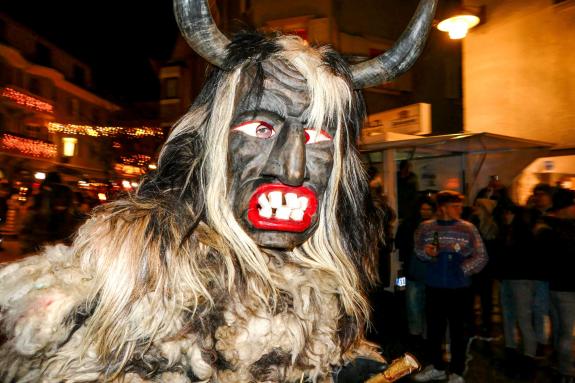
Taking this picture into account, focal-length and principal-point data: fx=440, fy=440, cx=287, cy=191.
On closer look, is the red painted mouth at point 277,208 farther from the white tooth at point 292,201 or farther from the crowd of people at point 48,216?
the crowd of people at point 48,216

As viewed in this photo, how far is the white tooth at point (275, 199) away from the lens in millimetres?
1435

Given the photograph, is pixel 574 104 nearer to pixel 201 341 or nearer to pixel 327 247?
pixel 327 247

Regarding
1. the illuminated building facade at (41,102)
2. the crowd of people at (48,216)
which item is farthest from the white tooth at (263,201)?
the illuminated building facade at (41,102)

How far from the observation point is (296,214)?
4.81ft

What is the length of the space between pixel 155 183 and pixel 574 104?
7021 mm

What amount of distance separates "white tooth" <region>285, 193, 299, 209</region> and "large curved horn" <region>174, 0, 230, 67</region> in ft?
1.79

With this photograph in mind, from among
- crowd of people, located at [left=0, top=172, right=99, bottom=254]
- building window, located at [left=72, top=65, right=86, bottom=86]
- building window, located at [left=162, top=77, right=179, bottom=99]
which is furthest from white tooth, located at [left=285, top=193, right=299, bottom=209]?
building window, located at [left=72, top=65, right=86, bottom=86]

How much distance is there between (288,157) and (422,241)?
141 inches

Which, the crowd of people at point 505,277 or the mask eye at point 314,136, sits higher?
the mask eye at point 314,136

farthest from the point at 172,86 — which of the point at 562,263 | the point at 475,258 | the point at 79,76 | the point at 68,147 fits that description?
the point at 562,263

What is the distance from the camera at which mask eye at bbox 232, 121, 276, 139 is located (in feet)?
4.92

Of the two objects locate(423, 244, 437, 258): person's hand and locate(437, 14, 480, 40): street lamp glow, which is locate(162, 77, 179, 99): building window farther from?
locate(423, 244, 437, 258): person's hand

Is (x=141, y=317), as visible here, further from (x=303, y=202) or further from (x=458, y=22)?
(x=458, y=22)

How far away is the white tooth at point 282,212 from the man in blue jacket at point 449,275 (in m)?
3.38
